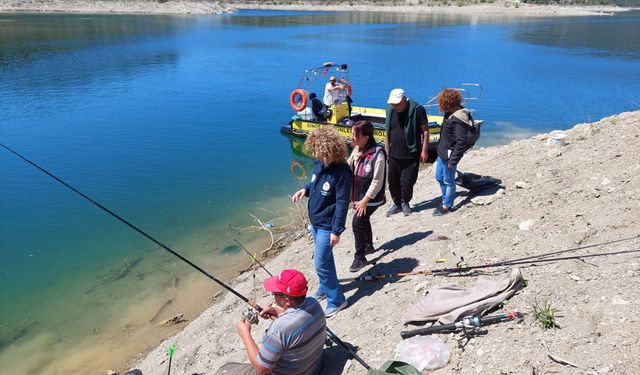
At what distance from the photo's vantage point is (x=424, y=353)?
409cm

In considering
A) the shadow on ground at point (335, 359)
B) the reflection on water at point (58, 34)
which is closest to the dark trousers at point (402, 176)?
the shadow on ground at point (335, 359)

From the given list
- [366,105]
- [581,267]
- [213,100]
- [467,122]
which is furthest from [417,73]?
[581,267]

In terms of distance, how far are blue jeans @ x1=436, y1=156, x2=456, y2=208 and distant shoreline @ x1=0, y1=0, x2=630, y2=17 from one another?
8861 centimetres

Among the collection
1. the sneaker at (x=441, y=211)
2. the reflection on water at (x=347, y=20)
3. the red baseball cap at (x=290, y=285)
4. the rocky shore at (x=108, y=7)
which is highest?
the rocky shore at (x=108, y=7)

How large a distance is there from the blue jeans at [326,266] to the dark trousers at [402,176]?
2.61 metres

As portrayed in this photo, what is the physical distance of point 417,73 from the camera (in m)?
30.0

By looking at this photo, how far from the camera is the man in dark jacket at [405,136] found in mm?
6887

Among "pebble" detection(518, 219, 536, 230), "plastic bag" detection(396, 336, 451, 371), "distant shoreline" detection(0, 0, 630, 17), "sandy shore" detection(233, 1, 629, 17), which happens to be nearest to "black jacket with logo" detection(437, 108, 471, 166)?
"pebble" detection(518, 219, 536, 230)

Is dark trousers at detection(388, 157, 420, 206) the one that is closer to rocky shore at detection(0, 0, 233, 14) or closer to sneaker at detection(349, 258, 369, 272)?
sneaker at detection(349, 258, 369, 272)

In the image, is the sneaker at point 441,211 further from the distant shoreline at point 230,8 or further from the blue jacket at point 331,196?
the distant shoreline at point 230,8

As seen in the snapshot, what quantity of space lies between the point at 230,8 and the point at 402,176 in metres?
107

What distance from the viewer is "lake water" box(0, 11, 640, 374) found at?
8289 millimetres

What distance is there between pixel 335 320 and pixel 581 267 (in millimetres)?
2617

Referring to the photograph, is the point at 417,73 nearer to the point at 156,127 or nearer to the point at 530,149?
the point at 156,127
